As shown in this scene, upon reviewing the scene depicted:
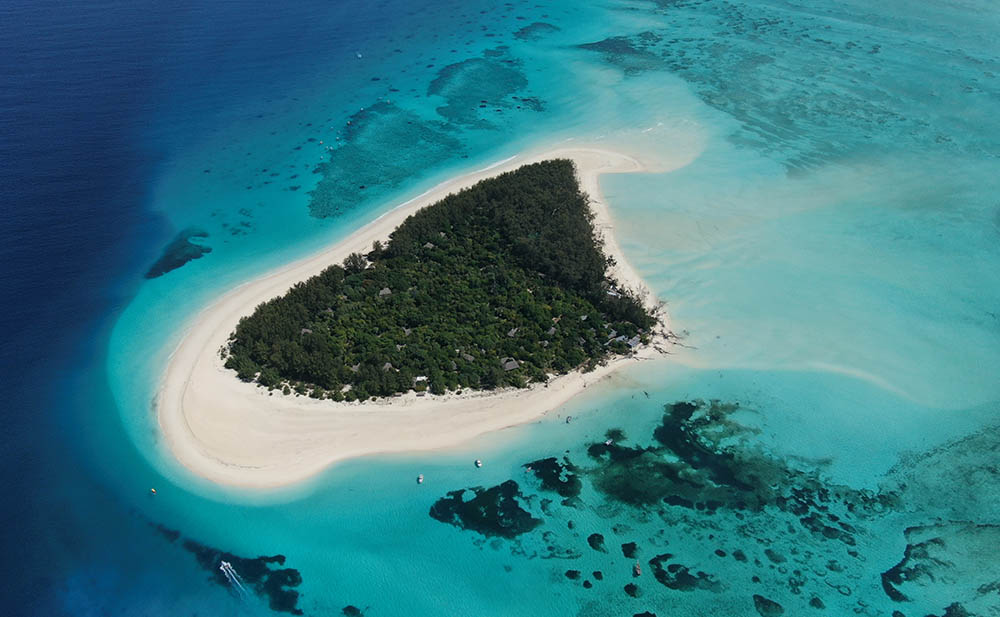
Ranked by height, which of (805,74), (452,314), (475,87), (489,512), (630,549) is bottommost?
(630,549)

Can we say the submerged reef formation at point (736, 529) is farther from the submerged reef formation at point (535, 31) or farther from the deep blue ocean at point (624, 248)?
the submerged reef formation at point (535, 31)

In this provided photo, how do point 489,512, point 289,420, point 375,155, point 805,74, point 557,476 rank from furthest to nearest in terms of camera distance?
1. point 805,74
2. point 375,155
3. point 289,420
4. point 557,476
5. point 489,512

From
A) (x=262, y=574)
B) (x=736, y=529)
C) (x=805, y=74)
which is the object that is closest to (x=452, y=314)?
(x=262, y=574)

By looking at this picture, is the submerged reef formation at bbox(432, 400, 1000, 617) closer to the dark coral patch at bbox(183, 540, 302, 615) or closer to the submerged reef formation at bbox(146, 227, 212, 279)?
the dark coral patch at bbox(183, 540, 302, 615)

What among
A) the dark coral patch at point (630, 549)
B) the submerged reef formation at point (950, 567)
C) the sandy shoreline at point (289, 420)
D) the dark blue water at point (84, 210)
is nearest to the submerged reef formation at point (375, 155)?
the dark blue water at point (84, 210)

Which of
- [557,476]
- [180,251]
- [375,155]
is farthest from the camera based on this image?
[375,155]

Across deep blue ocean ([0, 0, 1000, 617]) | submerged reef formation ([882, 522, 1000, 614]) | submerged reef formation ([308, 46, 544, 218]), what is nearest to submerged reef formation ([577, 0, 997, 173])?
deep blue ocean ([0, 0, 1000, 617])

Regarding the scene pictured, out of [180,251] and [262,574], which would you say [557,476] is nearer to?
[262,574]
